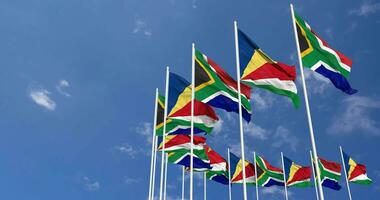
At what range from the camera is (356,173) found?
38656 mm

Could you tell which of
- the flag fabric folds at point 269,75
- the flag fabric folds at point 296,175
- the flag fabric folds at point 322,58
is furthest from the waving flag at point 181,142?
the flag fabric folds at point 296,175

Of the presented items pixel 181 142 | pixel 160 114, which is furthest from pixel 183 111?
pixel 160 114

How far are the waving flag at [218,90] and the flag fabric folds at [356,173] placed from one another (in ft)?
82.5

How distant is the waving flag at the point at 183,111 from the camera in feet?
66.4

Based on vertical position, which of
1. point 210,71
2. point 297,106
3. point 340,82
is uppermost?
point 210,71

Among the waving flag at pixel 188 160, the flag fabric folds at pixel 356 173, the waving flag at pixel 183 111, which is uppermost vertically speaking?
the flag fabric folds at pixel 356 173

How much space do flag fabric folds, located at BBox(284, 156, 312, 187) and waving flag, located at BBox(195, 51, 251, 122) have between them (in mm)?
20953

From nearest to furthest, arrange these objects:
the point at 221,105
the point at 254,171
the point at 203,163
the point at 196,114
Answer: the point at 221,105, the point at 196,114, the point at 203,163, the point at 254,171

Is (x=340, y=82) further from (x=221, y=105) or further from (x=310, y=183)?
(x=310, y=183)

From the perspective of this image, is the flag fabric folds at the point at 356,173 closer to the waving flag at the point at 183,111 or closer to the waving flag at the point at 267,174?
the waving flag at the point at 267,174

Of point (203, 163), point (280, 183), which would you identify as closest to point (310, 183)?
point (280, 183)

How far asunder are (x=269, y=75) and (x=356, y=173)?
27209 millimetres

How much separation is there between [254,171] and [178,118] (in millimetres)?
17271

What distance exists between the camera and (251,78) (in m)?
16.8
